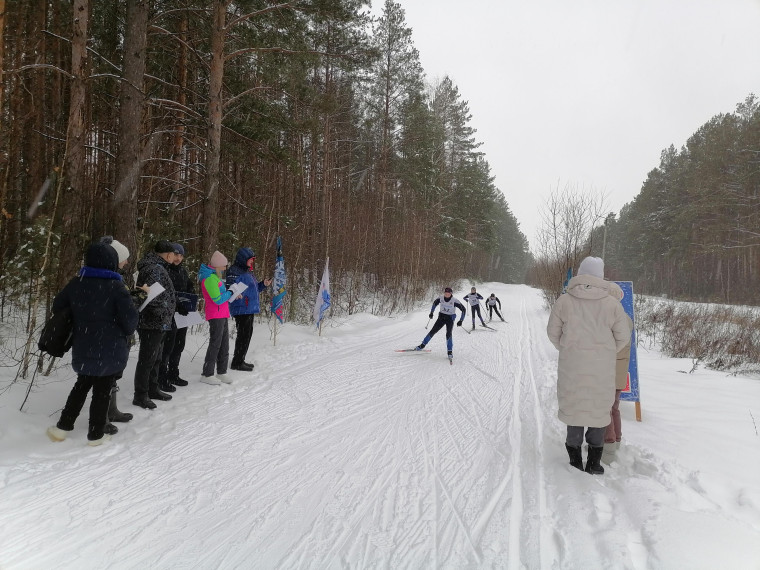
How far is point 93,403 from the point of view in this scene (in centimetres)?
368

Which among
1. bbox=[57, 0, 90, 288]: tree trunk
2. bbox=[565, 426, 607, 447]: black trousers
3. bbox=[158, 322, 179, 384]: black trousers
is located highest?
bbox=[57, 0, 90, 288]: tree trunk

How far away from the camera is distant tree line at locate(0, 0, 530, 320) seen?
19.5 feet

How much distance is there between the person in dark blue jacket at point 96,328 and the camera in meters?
3.59

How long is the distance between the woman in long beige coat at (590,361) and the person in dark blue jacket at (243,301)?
474 centimetres

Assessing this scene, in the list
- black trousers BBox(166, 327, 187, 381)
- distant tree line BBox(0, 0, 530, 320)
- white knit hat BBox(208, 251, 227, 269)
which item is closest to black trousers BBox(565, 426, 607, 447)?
white knit hat BBox(208, 251, 227, 269)

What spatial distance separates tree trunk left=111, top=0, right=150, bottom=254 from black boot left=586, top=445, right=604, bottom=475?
7382 millimetres

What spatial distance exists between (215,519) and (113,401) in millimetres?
2309

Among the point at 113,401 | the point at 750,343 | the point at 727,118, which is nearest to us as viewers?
the point at 113,401

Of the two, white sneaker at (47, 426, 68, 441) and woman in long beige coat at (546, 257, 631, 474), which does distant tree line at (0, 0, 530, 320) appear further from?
woman in long beige coat at (546, 257, 631, 474)

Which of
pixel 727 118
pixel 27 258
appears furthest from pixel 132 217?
pixel 727 118

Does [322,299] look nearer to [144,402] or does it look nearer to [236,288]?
[236,288]

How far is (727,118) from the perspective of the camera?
3181 centimetres

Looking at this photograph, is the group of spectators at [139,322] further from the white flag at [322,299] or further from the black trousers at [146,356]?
the white flag at [322,299]

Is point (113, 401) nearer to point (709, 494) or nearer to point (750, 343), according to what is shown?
point (709, 494)
